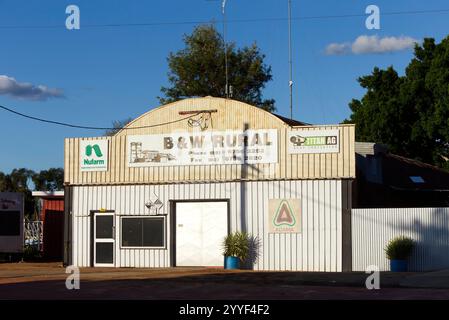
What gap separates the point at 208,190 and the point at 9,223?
441 inches

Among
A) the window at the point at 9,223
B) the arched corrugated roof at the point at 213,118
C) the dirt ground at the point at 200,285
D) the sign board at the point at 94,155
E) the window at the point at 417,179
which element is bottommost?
the dirt ground at the point at 200,285

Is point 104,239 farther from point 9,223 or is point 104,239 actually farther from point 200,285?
point 200,285

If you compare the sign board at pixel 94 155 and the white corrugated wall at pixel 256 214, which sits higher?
the sign board at pixel 94 155

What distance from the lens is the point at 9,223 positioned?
120 feet

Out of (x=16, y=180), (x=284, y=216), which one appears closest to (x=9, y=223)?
(x=284, y=216)

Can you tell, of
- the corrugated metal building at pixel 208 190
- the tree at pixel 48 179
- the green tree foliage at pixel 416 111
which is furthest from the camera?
the tree at pixel 48 179

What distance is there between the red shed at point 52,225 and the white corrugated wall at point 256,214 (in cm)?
687

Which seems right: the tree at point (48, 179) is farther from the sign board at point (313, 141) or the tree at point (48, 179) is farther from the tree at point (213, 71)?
the sign board at point (313, 141)

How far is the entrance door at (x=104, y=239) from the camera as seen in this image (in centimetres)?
3139

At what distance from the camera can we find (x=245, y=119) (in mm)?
29812

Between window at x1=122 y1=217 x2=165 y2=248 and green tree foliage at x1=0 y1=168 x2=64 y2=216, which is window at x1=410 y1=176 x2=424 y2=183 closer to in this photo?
window at x1=122 y1=217 x2=165 y2=248

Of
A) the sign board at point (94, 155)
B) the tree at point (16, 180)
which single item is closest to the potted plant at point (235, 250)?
the sign board at point (94, 155)
